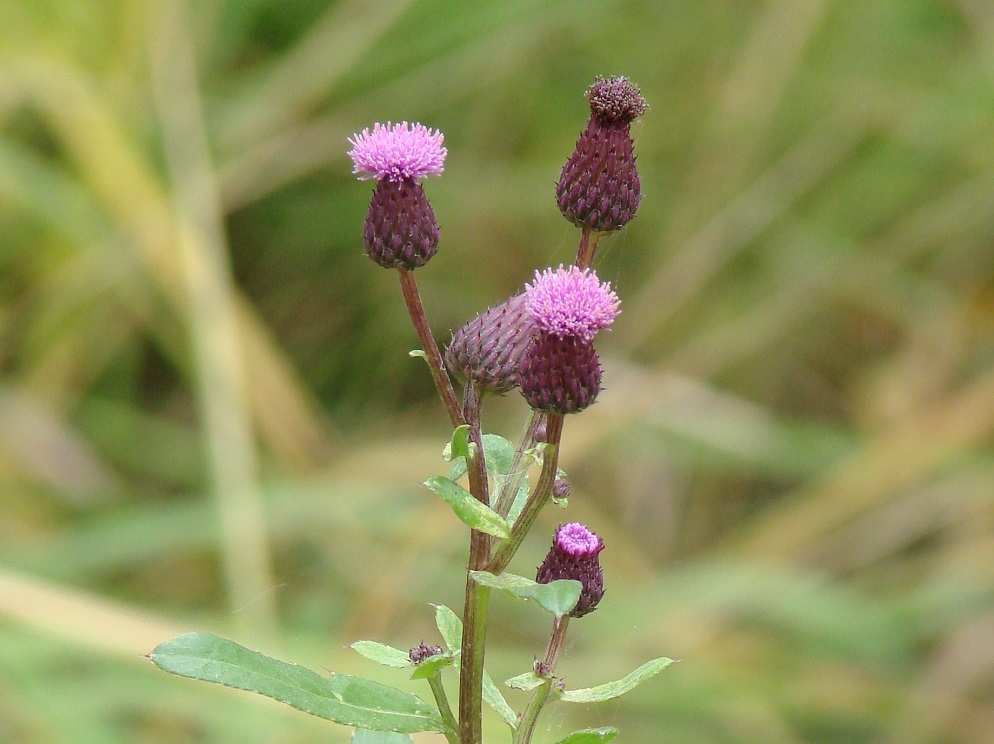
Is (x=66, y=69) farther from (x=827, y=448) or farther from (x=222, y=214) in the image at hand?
(x=827, y=448)

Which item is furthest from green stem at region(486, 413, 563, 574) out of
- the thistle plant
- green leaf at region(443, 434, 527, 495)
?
green leaf at region(443, 434, 527, 495)

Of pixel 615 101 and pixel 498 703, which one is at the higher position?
pixel 615 101

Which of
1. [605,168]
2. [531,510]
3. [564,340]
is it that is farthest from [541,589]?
[605,168]

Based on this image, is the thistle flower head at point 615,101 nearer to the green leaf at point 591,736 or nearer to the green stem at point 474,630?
the green stem at point 474,630

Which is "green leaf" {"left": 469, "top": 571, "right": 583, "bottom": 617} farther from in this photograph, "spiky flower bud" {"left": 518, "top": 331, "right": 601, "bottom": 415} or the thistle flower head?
the thistle flower head

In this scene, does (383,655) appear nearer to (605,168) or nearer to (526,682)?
(526,682)

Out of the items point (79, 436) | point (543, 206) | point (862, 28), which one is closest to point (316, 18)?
point (543, 206)

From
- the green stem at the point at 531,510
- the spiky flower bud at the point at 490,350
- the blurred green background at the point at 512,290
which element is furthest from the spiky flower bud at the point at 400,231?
the blurred green background at the point at 512,290
